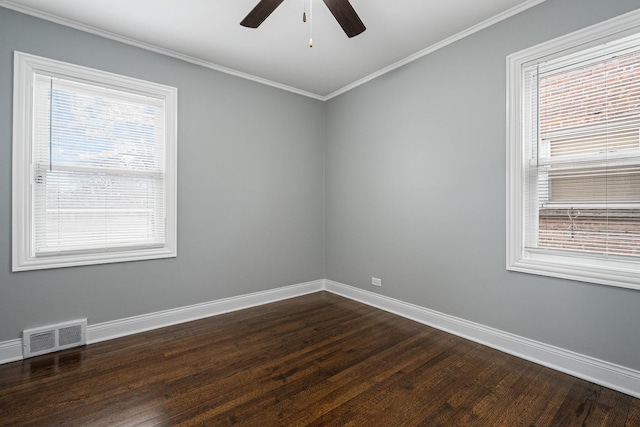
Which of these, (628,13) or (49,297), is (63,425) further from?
(628,13)

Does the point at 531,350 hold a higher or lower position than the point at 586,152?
lower

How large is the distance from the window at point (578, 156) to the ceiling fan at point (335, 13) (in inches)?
55.2

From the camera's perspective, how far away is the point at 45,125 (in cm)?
260

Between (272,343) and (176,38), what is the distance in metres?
3.02

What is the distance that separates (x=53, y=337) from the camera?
258 centimetres

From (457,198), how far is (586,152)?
3.24 ft

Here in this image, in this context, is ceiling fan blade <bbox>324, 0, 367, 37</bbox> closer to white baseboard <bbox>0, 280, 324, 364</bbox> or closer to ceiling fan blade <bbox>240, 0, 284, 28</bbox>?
ceiling fan blade <bbox>240, 0, 284, 28</bbox>

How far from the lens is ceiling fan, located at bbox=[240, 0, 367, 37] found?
2002mm

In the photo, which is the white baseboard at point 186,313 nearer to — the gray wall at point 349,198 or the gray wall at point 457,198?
the gray wall at point 349,198

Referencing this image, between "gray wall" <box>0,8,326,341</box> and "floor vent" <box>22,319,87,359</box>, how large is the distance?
0.08 meters

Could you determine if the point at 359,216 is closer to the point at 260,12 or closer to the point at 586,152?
the point at 586,152

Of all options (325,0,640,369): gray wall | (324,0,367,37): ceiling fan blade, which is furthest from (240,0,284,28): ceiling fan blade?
(325,0,640,369): gray wall

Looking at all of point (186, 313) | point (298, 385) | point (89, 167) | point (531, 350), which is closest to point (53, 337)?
point (186, 313)

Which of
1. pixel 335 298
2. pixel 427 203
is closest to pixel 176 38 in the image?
pixel 427 203
